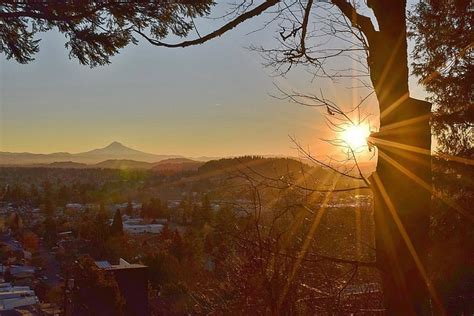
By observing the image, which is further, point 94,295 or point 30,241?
point 30,241

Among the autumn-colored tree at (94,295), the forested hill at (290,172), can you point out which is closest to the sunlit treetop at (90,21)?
the forested hill at (290,172)

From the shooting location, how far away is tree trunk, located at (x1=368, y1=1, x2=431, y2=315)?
1.87 m

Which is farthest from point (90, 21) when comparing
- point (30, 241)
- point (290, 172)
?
point (30, 241)

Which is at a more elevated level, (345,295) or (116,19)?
(116,19)

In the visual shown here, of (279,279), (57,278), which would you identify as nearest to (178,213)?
(57,278)

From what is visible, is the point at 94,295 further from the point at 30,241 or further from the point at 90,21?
the point at 30,241

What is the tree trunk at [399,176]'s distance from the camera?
1871 millimetres

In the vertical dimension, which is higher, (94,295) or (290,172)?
(290,172)

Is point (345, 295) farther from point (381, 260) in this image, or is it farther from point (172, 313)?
point (172, 313)

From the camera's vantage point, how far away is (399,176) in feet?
6.25

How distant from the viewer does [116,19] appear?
4129 mm

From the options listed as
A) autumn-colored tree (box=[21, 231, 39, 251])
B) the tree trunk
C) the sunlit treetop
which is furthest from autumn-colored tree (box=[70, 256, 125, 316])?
autumn-colored tree (box=[21, 231, 39, 251])

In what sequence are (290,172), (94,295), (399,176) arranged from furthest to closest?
(94,295), (290,172), (399,176)

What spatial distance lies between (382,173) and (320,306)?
2.61 feet
